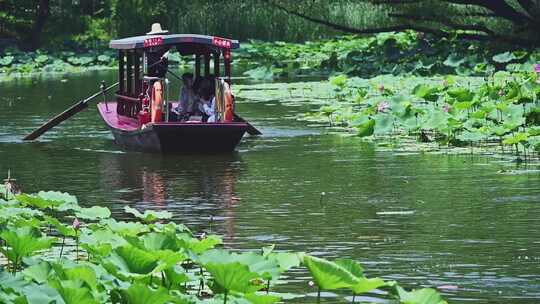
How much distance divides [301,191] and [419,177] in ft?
4.38

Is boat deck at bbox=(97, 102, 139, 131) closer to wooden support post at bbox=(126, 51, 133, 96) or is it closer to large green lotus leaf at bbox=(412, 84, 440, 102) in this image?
wooden support post at bbox=(126, 51, 133, 96)

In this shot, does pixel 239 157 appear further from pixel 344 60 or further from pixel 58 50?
pixel 58 50

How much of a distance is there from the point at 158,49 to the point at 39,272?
1154 cm

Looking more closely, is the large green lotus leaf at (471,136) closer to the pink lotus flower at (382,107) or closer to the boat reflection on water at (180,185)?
the boat reflection on water at (180,185)

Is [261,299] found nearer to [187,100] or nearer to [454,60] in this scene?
[187,100]

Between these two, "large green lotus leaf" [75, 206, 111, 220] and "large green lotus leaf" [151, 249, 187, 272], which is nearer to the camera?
"large green lotus leaf" [151, 249, 187, 272]

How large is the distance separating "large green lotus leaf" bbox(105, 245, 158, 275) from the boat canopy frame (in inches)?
421

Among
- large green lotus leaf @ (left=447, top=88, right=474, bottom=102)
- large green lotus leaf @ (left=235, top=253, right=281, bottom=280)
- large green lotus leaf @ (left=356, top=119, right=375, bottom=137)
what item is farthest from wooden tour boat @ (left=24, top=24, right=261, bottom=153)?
large green lotus leaf @ (left=235, top=253, right=281, bottom=280)

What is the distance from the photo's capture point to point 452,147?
16141 millimetres

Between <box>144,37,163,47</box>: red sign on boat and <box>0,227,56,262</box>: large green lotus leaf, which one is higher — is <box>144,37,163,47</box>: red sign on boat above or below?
above

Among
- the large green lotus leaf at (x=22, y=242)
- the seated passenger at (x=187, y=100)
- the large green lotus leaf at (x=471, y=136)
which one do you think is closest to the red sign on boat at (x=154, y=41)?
the seated passenger at (x=187, y=100)

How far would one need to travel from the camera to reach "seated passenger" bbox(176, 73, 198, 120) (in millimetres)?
17016

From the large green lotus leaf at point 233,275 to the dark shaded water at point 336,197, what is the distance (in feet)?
7.24

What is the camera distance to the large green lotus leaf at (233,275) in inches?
220
